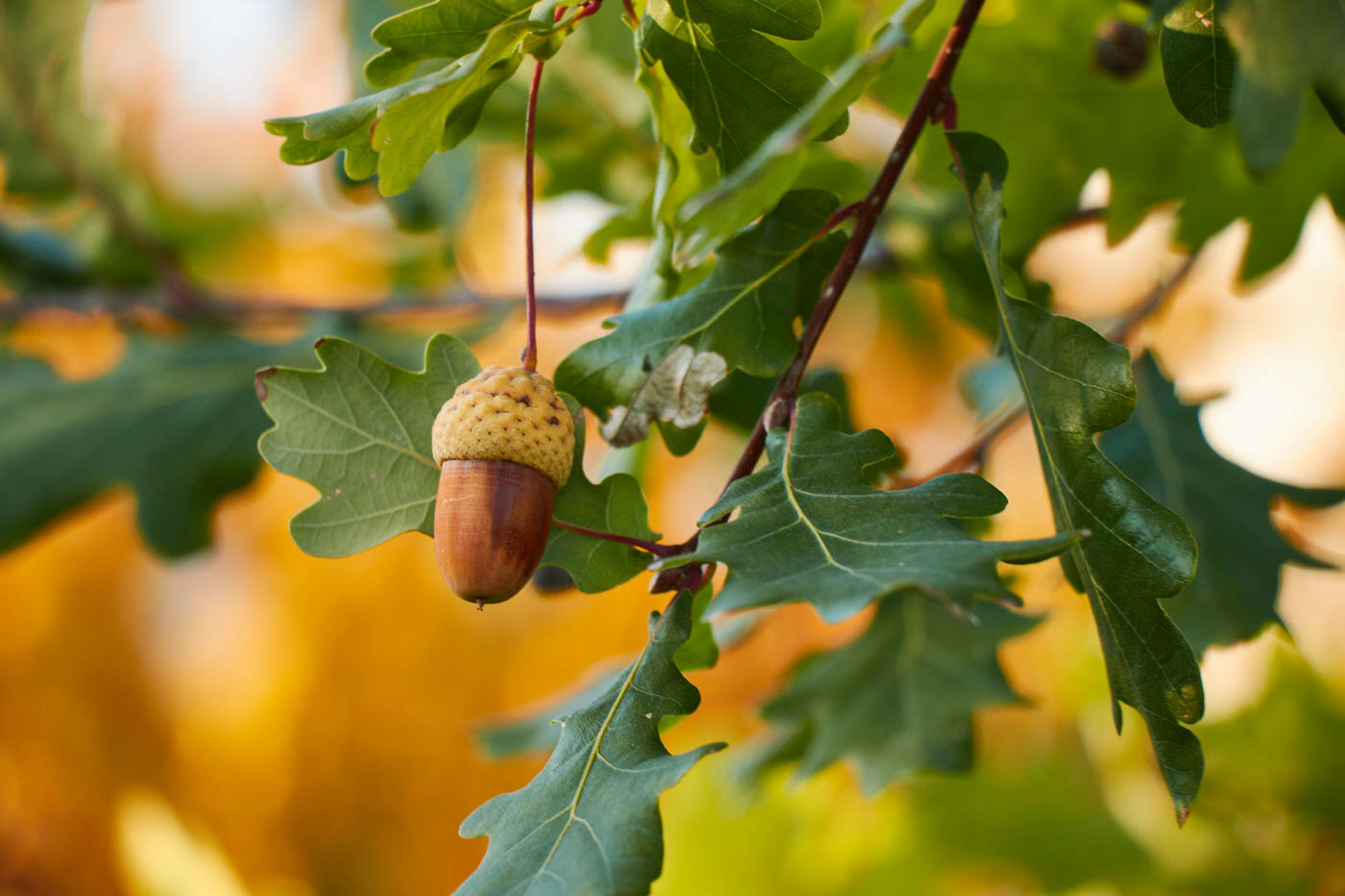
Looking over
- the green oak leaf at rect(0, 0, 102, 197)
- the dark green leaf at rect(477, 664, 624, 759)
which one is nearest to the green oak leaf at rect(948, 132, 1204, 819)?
the dark green leaf at rect(477, 664, 624, 759)

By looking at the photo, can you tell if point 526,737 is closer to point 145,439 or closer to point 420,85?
point 145,439

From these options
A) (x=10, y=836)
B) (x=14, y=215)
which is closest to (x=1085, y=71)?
(x=14, y=215)

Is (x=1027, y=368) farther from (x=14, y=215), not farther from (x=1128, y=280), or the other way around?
Answer: (x=1128, y=280)

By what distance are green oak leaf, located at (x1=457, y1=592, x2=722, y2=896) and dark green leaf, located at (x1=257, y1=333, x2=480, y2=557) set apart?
14 centimetres

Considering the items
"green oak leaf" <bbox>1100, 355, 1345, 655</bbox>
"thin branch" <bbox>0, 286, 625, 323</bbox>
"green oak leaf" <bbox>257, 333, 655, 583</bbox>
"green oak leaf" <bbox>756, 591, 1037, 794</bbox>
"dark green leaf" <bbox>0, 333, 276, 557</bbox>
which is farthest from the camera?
"thin branch" <bbox>0, 286, 625, 323</bbox>

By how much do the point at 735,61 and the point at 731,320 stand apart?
0.42 ft

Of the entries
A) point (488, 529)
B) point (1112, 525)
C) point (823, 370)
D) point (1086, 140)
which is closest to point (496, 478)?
point (488, 529)

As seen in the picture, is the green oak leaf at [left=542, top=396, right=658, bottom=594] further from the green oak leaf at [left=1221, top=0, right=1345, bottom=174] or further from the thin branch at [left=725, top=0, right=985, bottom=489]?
the green oak leaf at [left=1221, top=0, right=1345, bottom=174]

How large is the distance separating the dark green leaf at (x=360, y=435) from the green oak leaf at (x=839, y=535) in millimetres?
169

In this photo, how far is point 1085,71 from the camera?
2.34 feet

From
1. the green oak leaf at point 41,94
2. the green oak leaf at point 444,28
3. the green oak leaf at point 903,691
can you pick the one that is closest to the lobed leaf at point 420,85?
the green oak leaf at point 444,28

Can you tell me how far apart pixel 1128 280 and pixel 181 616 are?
350 centimetres

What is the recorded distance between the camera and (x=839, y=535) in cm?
37

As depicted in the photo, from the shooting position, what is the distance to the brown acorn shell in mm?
415
